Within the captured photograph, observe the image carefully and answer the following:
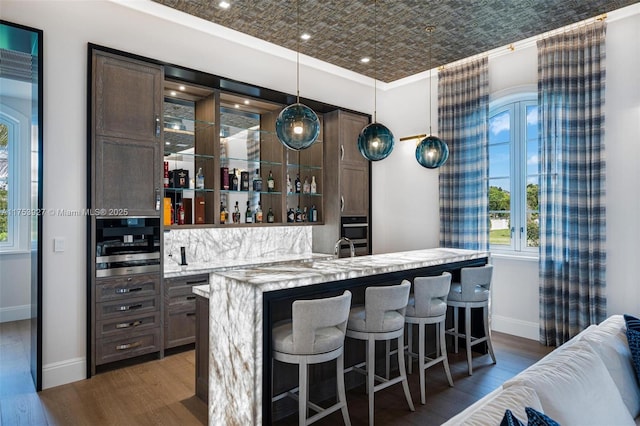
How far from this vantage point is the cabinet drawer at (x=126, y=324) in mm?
3606

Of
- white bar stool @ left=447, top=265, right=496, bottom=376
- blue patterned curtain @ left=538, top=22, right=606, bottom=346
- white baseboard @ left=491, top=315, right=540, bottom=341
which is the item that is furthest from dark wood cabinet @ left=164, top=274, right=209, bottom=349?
blue patterned curtain @ left=538, top=22, right=606, bottom=346

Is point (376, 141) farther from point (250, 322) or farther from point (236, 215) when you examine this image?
point (236, 215)

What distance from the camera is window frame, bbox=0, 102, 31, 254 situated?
5758 mm

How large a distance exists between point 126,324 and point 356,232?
335 centimetres

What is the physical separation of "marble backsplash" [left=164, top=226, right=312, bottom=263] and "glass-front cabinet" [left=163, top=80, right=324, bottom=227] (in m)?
0.17

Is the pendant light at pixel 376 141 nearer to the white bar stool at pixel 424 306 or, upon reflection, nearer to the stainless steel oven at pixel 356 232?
the white bar stool at pixel 424 306

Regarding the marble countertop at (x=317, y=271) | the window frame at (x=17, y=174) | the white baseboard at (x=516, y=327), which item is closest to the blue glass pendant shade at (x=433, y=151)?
the marble countertop at (x=317, y=271)

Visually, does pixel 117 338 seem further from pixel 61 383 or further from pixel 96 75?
pixel 96 75

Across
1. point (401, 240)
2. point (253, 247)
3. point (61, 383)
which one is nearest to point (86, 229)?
point (61, 383)

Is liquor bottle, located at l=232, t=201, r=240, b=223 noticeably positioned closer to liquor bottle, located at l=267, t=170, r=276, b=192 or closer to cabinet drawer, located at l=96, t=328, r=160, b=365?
liquor bottle, located at l=267, t=170, r=276, b=192

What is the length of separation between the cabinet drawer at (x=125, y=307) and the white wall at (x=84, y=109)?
15 cm

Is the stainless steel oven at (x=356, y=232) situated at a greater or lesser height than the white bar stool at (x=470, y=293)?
greater

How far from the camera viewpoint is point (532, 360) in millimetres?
3988

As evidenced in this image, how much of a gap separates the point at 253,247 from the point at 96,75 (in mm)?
2694
